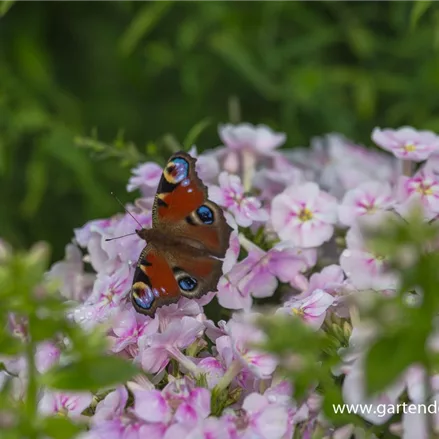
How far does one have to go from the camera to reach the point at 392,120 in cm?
166

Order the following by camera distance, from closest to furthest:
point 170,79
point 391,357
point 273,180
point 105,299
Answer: point 391,357, point 105,299, point 273,180, point 170,79

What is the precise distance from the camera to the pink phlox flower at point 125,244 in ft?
3.23

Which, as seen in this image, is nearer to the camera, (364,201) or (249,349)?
(249,349)

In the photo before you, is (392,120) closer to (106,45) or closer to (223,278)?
(106,45)

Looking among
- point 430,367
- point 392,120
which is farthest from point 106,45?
point 430,367

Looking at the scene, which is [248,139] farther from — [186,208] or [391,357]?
[391,357]

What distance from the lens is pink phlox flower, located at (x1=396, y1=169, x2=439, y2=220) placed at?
3.19ft

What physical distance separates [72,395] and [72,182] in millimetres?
915

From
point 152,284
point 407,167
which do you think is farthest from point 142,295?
point 407,167

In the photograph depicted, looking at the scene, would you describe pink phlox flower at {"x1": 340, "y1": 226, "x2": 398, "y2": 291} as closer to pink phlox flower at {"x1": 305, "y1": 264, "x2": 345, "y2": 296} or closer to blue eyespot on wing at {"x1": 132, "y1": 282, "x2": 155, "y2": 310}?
pink phlox flower at {"x1": 305, "y1": 264, "x2": 345, "y2": 296}

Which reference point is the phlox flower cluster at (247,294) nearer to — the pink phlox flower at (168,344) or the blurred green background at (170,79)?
the pink phlox flower at (168,344)

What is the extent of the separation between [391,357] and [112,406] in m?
0.33

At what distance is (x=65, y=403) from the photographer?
32.3 inches

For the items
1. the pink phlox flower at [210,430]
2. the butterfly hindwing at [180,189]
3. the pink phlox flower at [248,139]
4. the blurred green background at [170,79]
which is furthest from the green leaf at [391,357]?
the blurred green background at [170,79]
